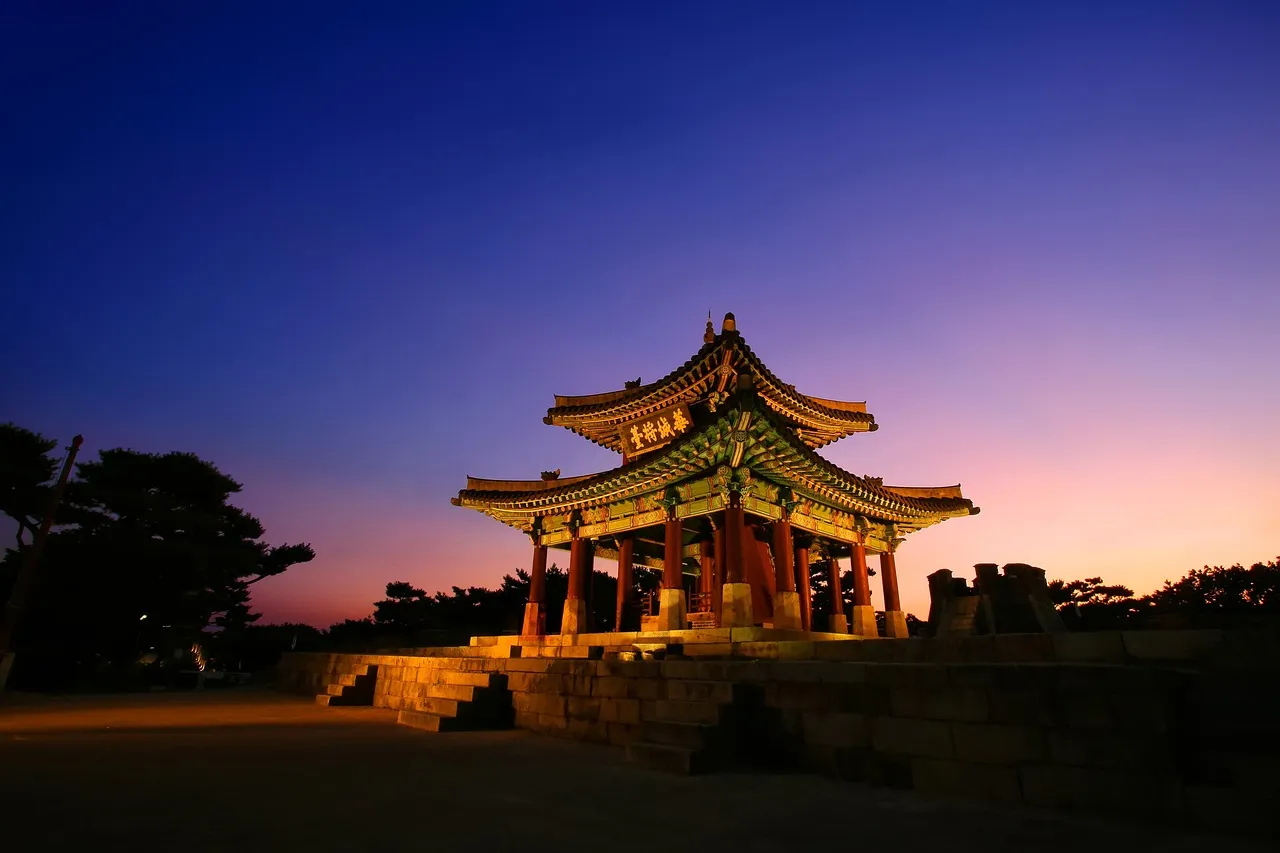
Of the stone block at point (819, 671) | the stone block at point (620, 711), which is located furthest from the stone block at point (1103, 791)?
the stone block at point (620, 711)

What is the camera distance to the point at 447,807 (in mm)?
5457

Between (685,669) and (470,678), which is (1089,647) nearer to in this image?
(685,669)

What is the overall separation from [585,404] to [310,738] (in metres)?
14.4

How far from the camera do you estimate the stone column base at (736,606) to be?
15.6 metres

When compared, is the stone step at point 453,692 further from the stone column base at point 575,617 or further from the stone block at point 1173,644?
the stone block at point 1173,644

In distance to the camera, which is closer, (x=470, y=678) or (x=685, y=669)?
(x=685, y=669)

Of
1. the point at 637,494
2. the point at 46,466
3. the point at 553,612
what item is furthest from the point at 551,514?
the point at 46,466

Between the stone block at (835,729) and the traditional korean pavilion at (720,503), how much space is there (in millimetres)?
7989

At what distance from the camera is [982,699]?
6.14 meters

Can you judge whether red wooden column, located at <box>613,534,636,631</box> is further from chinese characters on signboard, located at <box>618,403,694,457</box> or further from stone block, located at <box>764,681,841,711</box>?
stone block, located at <box>764,681,841,711</box>

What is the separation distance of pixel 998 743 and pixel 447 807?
5162mm

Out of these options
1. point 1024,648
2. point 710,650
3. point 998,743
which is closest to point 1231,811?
point 998,743

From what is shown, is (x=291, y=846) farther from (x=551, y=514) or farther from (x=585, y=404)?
(x=585, y=404)

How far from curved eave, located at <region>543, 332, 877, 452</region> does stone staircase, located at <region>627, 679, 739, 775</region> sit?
11.1 m
